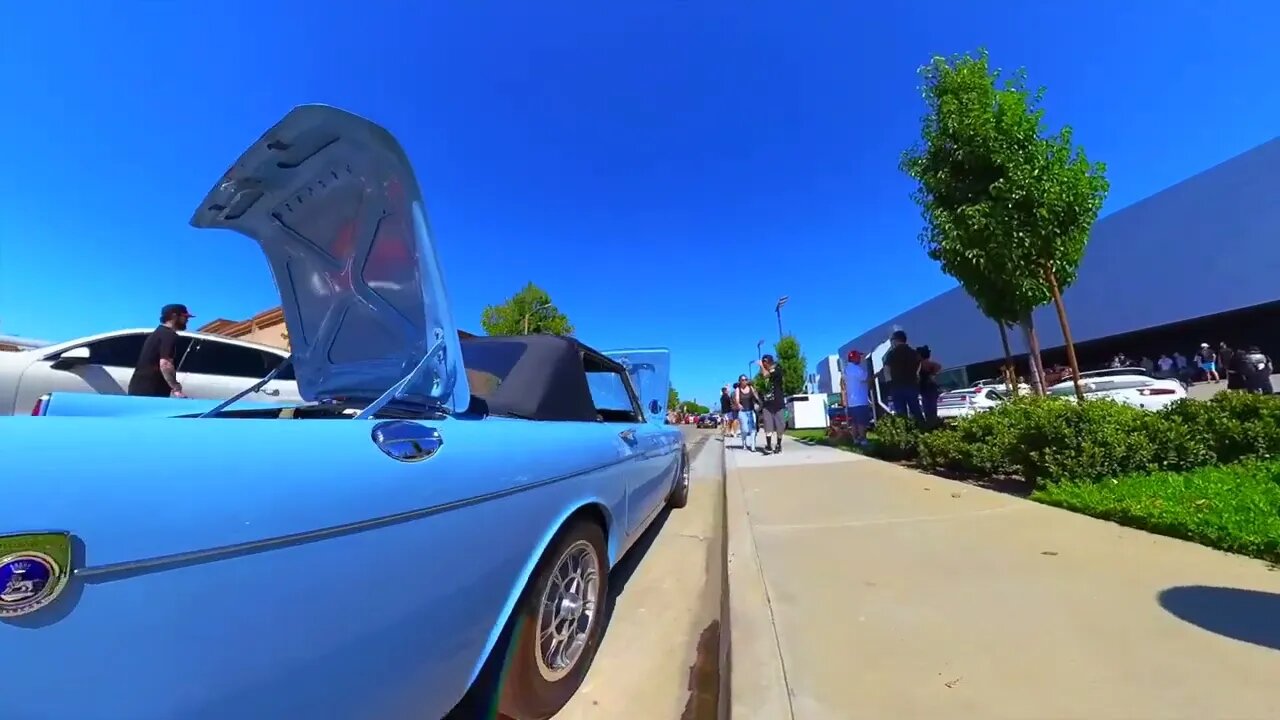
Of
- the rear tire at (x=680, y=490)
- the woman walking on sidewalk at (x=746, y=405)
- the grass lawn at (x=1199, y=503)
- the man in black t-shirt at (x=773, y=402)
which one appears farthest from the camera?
the woman walking on sidewalk at (x=746, y=405)

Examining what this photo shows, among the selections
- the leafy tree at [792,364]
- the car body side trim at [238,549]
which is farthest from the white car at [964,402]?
the leafy tree at [792,364]

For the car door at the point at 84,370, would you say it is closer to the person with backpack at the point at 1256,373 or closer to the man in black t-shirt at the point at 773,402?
the man in black t-shirt at the point at 773,402

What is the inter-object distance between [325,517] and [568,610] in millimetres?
1299

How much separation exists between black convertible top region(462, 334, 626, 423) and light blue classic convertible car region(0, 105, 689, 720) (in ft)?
0.06

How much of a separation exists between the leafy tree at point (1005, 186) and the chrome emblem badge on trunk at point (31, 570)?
8716 mm

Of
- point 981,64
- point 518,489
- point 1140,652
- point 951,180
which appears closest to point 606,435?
point 518,489

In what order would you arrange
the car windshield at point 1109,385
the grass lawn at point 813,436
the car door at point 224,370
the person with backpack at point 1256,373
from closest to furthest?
the car door at point 224,370 < the person with backpack at point 1256,373 < the car windshield at point 1109,385 < the grass lawn at point 813,436

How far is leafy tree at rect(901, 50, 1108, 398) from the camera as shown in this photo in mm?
7211

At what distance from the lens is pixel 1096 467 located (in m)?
4.85

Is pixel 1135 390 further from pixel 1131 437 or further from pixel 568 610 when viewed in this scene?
pixel 568 610

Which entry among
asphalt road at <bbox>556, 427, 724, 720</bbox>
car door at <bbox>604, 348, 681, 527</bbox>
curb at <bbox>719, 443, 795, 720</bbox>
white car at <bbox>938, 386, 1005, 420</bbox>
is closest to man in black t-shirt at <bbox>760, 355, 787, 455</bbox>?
car door at <bbox>604, 348, 681, 527</bbox>

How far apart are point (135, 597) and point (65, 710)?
15 cm

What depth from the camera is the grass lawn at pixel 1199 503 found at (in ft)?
10.4

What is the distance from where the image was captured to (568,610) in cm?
215
